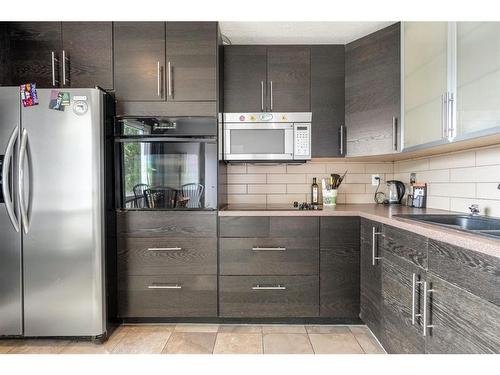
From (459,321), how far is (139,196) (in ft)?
5.95

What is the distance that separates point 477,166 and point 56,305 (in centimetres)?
265

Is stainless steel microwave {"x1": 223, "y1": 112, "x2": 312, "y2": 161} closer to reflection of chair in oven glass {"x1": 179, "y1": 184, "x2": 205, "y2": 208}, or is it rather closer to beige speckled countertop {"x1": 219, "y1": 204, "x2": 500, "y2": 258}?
reflection of chair in oven glass {"x1": 179, "y1": 184, "x2": 205, "y2": 208}

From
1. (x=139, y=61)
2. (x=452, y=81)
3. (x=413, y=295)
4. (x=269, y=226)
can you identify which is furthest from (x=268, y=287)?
(x=139, y=61)

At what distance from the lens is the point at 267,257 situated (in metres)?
1.91

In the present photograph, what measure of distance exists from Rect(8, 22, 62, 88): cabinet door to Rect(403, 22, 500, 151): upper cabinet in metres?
2.32

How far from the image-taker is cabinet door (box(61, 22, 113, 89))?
6.22ft

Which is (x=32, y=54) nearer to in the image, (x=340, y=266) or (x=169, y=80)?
(x=169, y=80)

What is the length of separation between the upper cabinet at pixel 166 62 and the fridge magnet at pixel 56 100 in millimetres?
342

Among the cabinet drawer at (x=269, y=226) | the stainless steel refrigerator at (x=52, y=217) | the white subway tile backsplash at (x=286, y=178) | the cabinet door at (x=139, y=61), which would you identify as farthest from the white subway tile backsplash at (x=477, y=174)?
the stainless steel refrigerator at (x=52, y=217)

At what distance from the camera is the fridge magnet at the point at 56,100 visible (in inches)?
66.5

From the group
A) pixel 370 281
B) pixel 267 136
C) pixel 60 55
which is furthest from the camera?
pixel 267 136

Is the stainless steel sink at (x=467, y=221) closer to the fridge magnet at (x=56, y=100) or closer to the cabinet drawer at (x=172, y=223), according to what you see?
the cabinet drawer at (x=172, y=223)

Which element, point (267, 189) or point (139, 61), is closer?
point (139, 61)
